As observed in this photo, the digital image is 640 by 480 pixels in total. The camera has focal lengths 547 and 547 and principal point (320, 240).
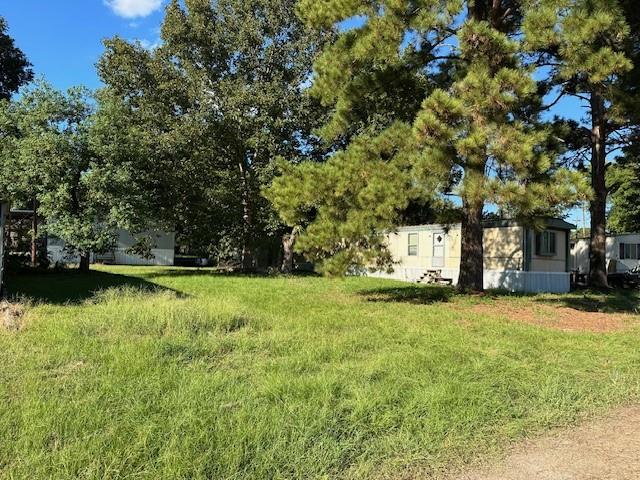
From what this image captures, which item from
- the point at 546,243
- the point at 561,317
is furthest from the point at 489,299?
the point at 546,243

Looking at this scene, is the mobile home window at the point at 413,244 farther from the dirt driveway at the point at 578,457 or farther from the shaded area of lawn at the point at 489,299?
the dirt driveway at the point at 578,457

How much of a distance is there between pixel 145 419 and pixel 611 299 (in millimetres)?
14720

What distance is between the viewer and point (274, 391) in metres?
4.56

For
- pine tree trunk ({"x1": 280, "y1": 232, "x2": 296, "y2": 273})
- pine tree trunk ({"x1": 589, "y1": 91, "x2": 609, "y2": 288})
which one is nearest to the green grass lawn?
pine tree trunk ({"x1": 589, "y1": 91, "x2": 609, "y2": 288})

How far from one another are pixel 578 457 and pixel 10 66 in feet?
119

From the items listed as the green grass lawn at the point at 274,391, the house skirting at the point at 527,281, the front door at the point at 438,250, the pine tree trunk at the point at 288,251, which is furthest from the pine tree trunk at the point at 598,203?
the pine tree trunk at the point at 288,251

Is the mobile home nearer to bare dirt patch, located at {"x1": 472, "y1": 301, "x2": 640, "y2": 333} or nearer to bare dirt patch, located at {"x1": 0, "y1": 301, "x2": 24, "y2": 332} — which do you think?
bare dirt patch, located at {"x1": 472, "y1": 301, "x2": 640, "y2": 333}

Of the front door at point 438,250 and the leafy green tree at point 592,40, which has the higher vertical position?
the leafy green tree at point 592,40

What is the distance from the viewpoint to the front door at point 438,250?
71.6 feet

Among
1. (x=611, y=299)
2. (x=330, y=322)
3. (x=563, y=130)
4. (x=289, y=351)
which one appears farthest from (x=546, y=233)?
(x=289, y=351)

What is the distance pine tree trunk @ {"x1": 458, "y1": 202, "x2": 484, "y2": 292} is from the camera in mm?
13852

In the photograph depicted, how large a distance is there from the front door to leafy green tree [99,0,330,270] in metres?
6.75

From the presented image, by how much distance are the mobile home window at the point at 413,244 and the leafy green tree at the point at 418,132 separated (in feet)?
30.8

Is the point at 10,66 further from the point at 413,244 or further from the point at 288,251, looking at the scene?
the point at 413,244
